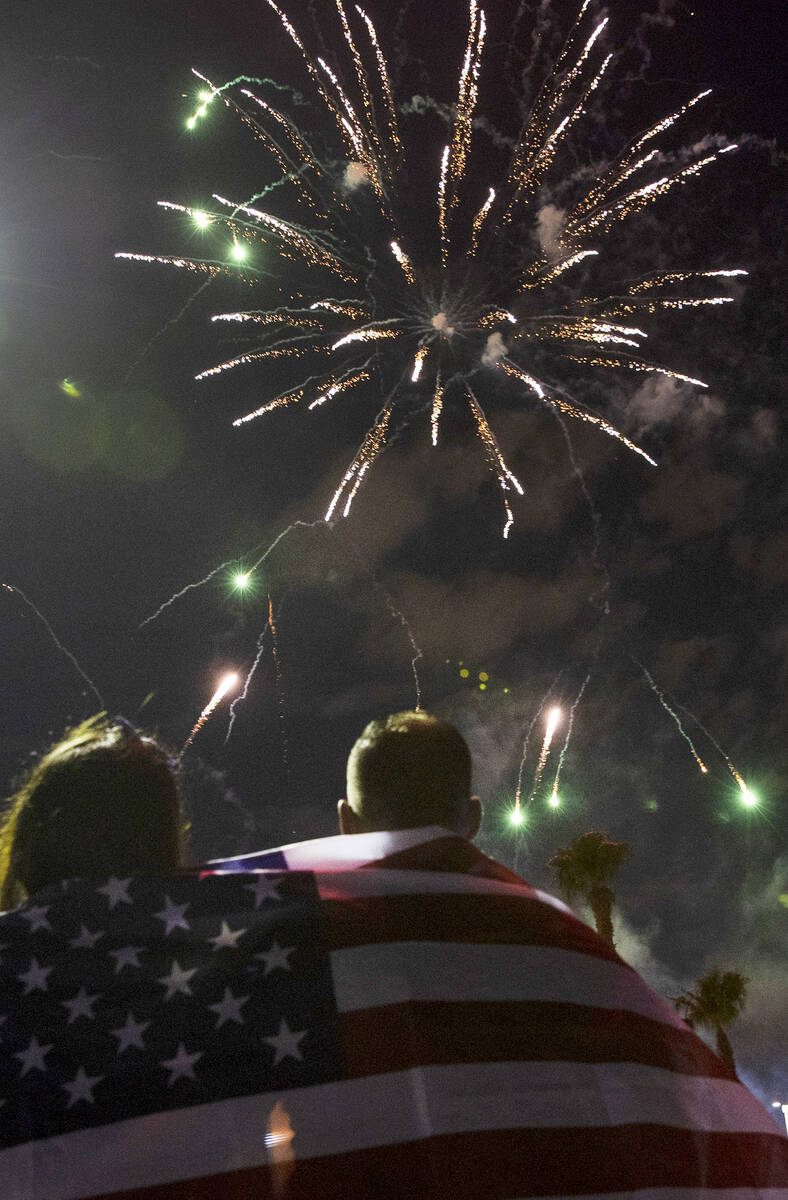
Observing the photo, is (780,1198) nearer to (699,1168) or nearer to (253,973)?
(699,1168)

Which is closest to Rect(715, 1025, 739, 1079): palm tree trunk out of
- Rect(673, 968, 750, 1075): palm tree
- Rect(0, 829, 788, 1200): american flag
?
Rect(673, 968, 750, 1075): palm tree

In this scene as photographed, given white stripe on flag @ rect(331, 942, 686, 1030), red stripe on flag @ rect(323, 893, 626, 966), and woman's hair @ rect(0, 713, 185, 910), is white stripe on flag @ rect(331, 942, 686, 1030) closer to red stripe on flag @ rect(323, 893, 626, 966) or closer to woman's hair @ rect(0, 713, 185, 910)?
red stripe on flag @ rect(323, 893, 626, 966)

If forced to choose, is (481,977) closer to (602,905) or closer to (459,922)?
(459,922)

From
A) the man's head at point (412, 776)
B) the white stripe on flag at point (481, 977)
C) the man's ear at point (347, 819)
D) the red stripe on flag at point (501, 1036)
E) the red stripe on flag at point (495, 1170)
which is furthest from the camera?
the man's ear at point (347, 819)

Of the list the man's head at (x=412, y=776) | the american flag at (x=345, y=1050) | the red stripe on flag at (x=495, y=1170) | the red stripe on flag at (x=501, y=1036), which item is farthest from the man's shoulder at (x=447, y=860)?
the red stripe on flag at (x=495, y=1170)

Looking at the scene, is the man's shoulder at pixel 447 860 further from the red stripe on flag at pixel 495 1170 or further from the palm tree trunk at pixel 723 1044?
the palm tree trunk at pixel 723 1044

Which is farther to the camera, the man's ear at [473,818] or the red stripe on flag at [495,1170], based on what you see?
the man's ear at [473,818]

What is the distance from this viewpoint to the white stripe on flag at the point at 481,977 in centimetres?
244

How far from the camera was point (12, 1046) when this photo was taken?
226 cm

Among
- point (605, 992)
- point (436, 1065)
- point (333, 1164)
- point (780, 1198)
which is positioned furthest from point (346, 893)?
point (780, 1198)

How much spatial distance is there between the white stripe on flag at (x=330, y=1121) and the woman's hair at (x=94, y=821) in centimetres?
76

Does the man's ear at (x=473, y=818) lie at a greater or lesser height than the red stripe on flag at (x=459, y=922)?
greater

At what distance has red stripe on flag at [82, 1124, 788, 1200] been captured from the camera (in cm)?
206

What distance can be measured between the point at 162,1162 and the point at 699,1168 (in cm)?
164
